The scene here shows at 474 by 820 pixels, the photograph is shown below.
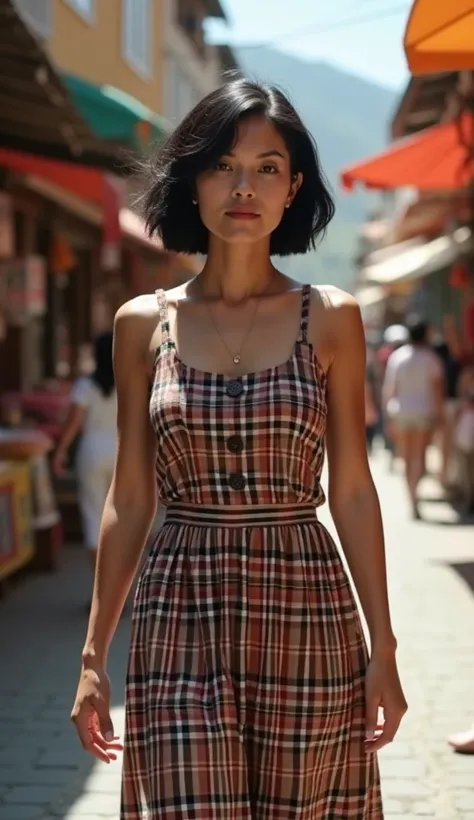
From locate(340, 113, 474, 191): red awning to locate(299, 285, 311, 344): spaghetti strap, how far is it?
984 centimetres

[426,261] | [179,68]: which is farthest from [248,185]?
[179,68]

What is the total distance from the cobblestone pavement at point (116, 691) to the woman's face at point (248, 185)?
2.54 meters

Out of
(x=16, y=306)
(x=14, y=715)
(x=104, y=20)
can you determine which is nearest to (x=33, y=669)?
(x=14, y=715)

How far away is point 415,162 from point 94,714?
441 inches

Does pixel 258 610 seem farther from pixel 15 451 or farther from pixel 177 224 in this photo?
pixel 15 451

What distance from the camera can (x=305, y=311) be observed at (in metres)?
2.88

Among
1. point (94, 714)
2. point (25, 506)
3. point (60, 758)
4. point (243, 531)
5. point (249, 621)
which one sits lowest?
point (60, 758)

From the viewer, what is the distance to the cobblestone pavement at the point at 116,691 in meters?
4.96

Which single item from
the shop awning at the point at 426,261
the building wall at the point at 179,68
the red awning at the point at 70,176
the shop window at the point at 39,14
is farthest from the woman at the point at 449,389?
the building wall at the point at 179,68

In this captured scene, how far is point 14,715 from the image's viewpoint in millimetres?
6125

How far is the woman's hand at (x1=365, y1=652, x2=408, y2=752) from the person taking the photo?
2.74 meters

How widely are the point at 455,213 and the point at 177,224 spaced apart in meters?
14.6

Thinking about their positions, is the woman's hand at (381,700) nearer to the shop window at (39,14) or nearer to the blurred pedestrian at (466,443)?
the blurred pedestrian at (466,443)

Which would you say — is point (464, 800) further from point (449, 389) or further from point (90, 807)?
point (449, 389)
